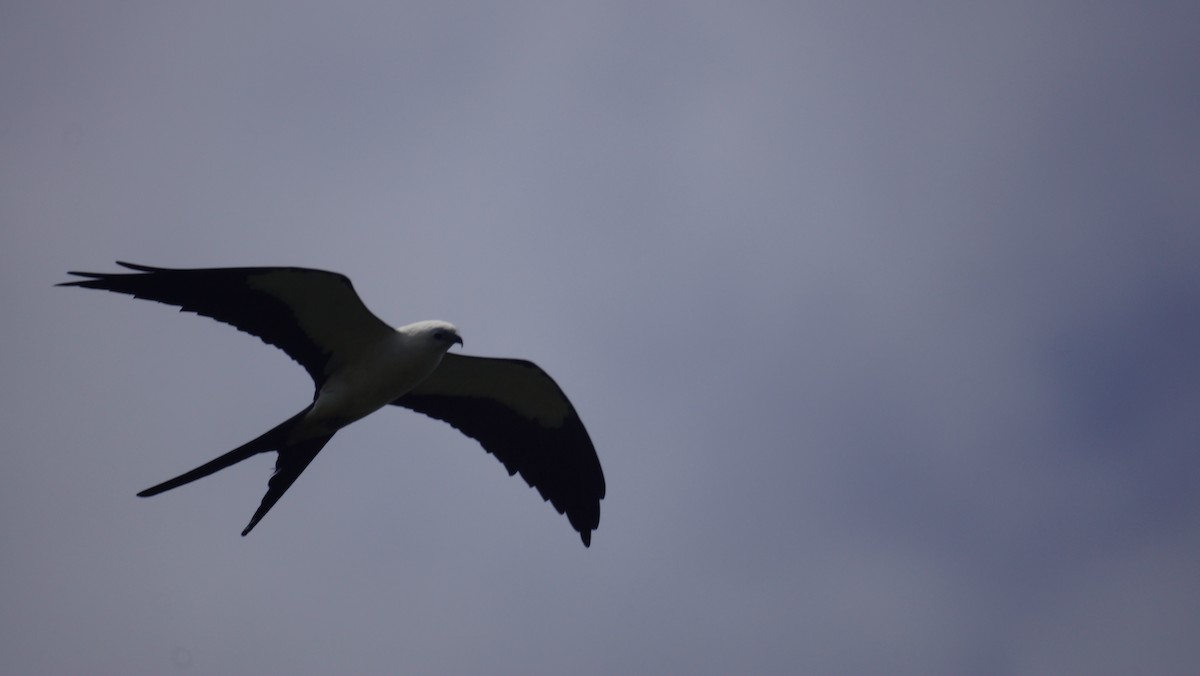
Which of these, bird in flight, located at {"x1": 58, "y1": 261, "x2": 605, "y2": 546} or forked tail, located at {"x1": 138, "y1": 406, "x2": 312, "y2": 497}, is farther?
bird in flight, located at {"x1": 58, "y1": 261, "x2": 605, "y2": 546}

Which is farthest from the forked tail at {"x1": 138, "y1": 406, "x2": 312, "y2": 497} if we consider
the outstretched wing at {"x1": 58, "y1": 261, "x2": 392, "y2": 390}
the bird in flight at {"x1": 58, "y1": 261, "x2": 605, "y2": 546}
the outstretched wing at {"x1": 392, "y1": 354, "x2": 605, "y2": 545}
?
the outstretched wing at {"x1": 392, "y1": 354, "x2": 605, "y2": 545}

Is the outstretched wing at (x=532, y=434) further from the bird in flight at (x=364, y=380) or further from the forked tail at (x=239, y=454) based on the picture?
the forked tail at (x=239, y=454)

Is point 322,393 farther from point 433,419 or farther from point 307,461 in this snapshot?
point 433,419

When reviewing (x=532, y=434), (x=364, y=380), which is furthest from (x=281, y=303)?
(x=532, y=434)

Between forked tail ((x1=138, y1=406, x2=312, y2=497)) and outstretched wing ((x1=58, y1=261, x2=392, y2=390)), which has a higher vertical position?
outstretched wing ((x1=58, y1=261, x2=392, y2=390))

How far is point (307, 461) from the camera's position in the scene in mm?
9500

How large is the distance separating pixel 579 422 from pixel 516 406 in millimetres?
674

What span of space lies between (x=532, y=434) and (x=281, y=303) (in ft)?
9.57

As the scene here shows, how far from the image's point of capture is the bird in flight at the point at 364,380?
8.85 m

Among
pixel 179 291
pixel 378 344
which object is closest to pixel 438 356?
pixel 378 344

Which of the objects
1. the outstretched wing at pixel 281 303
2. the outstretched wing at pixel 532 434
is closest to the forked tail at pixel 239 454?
the outstretched wing at pixel 281 303

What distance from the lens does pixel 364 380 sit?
9.47 m

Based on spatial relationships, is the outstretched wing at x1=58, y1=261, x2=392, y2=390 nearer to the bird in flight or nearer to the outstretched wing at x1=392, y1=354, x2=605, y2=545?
the bird in flight

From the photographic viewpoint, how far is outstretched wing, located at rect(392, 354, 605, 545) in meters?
10.6
